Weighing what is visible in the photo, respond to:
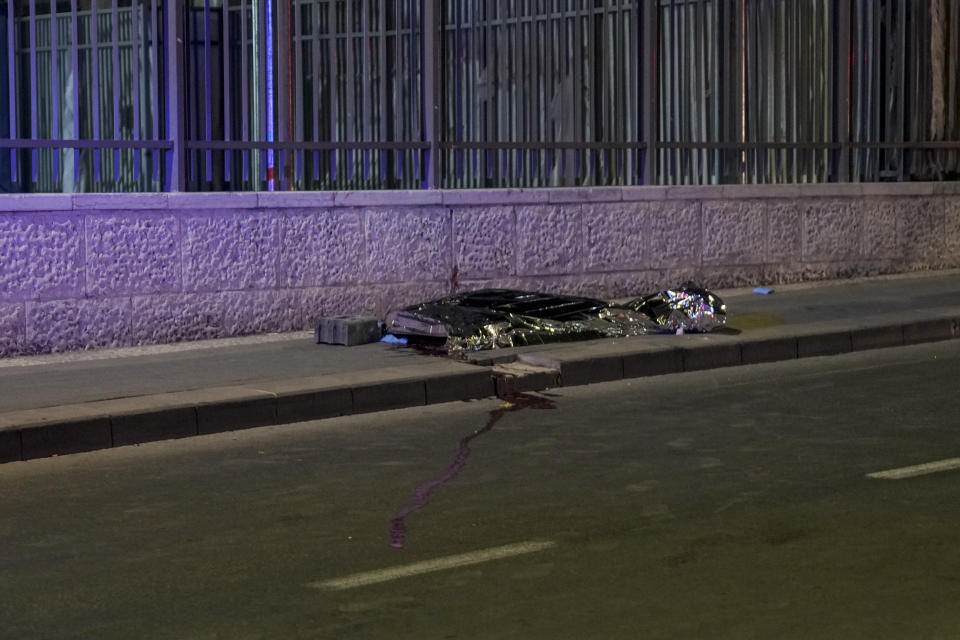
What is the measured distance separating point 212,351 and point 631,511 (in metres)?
5.10

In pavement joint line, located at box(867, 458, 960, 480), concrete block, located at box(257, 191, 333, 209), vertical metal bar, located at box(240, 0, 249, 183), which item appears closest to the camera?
pavement joint line, located at box(867, 458, 960, 480)

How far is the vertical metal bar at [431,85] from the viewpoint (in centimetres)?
1329

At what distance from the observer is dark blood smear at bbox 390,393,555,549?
21.3 feet

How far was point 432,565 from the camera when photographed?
5.89m

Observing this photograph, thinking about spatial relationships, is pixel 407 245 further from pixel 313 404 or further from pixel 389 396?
pixel 313 404

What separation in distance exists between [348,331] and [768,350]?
113 inches

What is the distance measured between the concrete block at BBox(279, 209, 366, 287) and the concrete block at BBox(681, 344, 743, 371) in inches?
107

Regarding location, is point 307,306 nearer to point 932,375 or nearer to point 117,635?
point 932,375

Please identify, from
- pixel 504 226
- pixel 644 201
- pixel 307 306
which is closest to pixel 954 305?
pixel 644 201

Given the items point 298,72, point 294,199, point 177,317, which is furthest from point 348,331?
point 298,72

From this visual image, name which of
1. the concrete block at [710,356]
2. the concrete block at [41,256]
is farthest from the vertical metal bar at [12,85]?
the concrete block at [710,356]

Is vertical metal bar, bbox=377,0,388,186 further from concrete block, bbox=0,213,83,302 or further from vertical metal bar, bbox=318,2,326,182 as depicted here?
concrete block, bbox=0,213,83,302

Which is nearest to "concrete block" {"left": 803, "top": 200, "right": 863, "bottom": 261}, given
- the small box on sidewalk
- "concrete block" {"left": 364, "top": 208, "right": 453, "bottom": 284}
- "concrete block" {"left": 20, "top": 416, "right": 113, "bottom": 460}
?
"concrete block" {"left": 364, "top": 208, "right": 453, "bottom": 284}

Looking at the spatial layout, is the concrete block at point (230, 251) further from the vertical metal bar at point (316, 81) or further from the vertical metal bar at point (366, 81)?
the vertical metal bar at point (366, 81)
